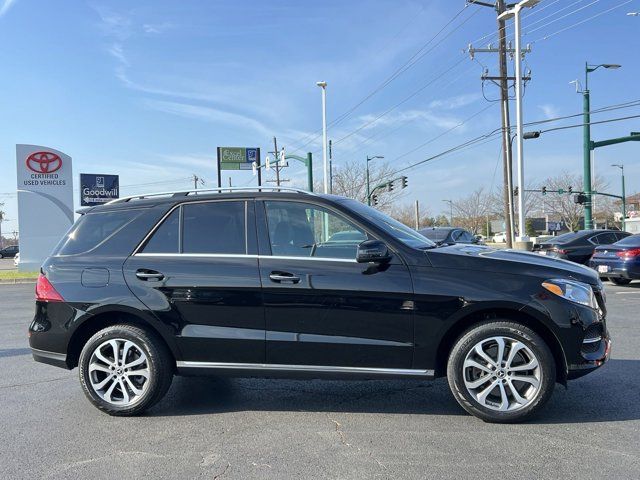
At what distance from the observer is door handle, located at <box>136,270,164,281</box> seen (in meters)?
4.32

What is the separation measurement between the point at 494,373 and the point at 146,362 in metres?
2.77

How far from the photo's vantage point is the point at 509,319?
396 centimetres

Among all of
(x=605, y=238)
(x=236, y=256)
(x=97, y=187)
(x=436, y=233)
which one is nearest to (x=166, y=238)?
(x=236, y=256)

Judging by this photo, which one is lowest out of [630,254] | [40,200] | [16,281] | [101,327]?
[16,281]

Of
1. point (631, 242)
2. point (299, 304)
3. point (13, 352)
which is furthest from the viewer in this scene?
point (631, 242)

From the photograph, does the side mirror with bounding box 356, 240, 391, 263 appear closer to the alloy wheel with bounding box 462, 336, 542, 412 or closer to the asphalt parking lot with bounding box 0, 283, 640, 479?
the alloy wheel with bounding box 462, 336, 542, 412

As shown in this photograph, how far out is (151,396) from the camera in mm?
4293

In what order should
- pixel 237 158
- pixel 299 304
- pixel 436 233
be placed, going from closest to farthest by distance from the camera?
1. pixel 299 304
2. pixel 436 233
3. pixel 237 158

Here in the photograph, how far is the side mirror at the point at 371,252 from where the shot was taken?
392 cm

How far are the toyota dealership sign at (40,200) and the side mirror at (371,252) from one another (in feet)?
75.1

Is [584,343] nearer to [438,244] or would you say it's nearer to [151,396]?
[438,244]

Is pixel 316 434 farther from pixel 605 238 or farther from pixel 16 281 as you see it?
pixel 16 281

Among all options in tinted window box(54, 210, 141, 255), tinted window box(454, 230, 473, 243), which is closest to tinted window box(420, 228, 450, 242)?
tinted window box(454, 230, 473, 243)

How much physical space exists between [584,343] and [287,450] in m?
2.29
